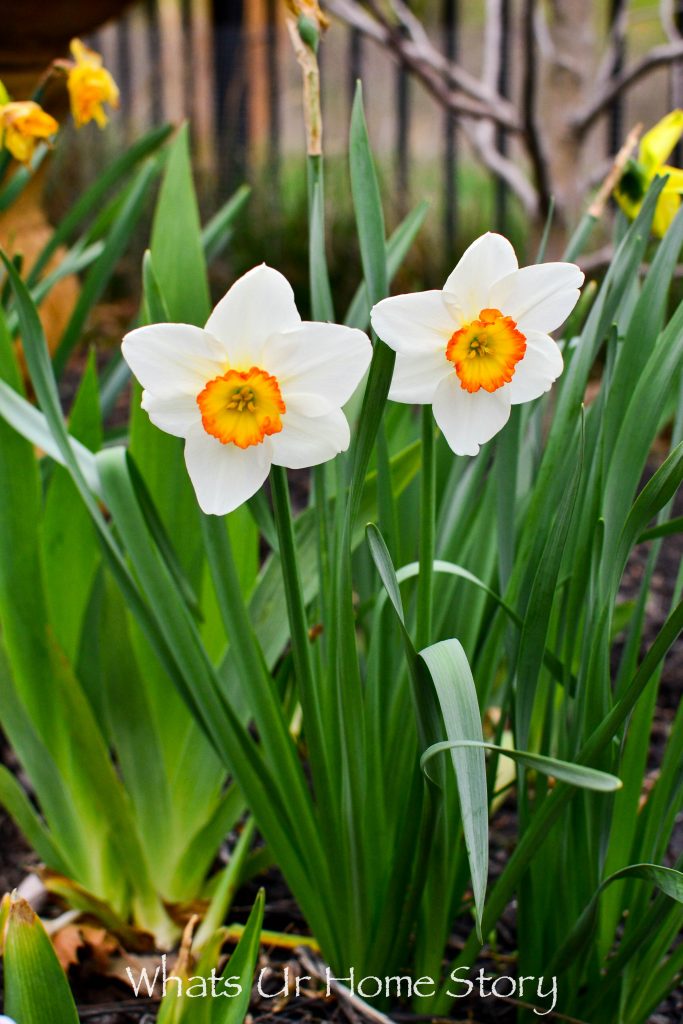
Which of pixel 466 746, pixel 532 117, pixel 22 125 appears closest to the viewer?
pixel 466 746

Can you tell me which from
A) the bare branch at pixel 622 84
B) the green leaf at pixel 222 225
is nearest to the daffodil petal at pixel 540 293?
the green leaf at pixel 222 225

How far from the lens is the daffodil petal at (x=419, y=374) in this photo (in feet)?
2.09

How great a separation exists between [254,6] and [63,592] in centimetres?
480

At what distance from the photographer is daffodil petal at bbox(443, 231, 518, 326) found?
62cm

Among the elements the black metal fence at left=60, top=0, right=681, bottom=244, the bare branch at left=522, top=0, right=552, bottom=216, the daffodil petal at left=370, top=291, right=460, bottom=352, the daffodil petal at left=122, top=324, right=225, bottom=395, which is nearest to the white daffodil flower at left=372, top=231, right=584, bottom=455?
the daffodil petal at left=370, top=291, right=460, bottom=352

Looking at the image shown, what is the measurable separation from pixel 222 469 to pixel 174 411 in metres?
0.05

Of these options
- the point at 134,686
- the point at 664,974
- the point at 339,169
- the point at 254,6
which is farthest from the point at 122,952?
the point at 254,6

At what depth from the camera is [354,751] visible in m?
0.81

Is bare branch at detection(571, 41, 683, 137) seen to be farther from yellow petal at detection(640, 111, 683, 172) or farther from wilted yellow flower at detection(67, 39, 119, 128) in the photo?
yellow petal at detection(640, 111, 683, 172)

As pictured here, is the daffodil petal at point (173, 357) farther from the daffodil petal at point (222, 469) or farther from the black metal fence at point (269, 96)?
the black metal fence at point (269, 96)

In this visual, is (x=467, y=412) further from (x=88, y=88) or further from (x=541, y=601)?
(x=88, y=88)

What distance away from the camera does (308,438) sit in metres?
0.63

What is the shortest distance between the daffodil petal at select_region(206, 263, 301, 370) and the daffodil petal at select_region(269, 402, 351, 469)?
43 millimetres

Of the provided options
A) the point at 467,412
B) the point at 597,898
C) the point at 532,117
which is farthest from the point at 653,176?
the point at 532,117
